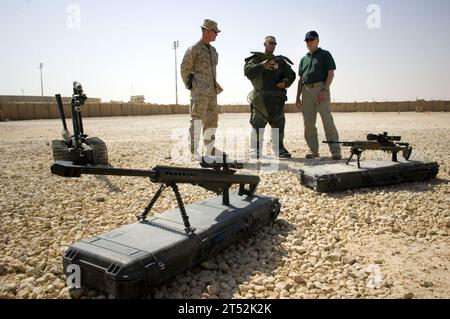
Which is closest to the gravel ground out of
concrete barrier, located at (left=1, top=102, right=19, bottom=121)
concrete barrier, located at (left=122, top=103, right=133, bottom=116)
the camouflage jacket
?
the camouflage jacket

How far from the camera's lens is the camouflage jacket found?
711cm

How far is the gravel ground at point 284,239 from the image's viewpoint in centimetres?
252

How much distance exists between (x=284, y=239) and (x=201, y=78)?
465cm

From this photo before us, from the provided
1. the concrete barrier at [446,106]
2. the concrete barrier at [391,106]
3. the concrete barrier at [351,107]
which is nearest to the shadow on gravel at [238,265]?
the concrete barrier at [351,107]

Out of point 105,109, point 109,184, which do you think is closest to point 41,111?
point 105,109

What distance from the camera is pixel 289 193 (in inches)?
197

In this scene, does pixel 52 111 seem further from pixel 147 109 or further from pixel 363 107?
pixel 363 107

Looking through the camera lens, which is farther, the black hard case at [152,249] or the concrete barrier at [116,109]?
the concrete barrier at [116,109]

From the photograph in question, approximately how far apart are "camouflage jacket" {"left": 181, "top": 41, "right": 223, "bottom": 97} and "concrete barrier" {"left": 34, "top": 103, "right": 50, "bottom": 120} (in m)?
26.6

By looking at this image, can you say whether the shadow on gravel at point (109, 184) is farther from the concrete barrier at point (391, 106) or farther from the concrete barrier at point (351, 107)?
the concrete barrier at point (391, 106)

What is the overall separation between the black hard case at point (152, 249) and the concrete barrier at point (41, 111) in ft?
99.9

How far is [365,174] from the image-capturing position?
5059mm

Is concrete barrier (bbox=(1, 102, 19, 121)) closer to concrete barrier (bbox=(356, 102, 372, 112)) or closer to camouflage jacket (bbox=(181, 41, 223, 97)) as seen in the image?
camouflage jacket (bbox=(181, 41, 223, 97))

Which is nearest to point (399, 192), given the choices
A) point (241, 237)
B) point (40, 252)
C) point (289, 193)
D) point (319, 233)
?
point (289, 193)
